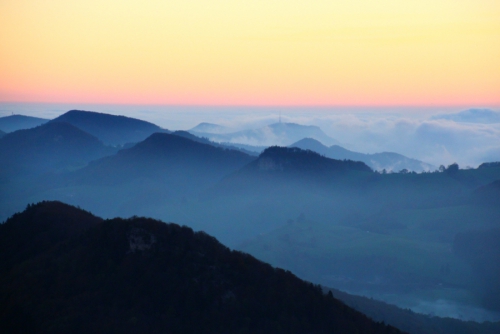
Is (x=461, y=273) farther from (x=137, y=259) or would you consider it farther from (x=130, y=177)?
(x=130, y=177)

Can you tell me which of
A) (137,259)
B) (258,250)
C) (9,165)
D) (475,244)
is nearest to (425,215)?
(475,244)

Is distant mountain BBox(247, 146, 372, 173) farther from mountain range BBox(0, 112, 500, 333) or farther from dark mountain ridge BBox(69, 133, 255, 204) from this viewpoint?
dark mountain ridge BBox(69, 133, 255, 204)

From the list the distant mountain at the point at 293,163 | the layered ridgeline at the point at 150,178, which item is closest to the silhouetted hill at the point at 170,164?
the layered ridgeline at the point at 150,178

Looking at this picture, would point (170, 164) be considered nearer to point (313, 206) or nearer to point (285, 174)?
point (285, 174)

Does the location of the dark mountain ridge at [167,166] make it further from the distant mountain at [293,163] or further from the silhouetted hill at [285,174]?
the distant mountain at [293,163]

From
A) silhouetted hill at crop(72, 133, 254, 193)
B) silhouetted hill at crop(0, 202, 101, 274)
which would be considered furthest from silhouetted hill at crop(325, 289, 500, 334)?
silhouetted hill at crop(72, 133, 254, 193)

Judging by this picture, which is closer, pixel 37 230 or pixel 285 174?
pixel 37 230

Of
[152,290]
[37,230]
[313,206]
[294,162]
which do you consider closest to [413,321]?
[152,290]
